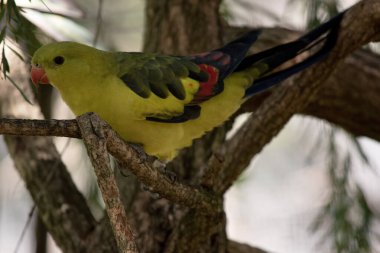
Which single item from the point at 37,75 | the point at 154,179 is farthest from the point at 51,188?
the point at 154,179

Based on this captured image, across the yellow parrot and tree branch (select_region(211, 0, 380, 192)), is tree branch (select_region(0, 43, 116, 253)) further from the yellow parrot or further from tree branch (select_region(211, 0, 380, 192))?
tree branch (select_region(211, 0, 380, 192))

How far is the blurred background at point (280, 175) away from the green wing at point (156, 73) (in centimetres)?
28

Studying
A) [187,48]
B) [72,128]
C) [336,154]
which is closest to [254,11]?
[187,48]

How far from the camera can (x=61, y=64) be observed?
232cm

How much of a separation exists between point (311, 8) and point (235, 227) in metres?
1.97

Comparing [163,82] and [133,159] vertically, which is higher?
[163,82]

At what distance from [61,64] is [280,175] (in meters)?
2.52

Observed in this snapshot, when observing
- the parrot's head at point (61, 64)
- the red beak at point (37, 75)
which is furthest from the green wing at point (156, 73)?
the red beak at point (37, 75)

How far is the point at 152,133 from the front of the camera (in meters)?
2.40

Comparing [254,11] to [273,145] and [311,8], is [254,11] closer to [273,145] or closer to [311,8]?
[311,8]

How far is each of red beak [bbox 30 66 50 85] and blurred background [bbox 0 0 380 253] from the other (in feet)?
0.95

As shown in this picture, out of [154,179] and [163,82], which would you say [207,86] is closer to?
[163,82]

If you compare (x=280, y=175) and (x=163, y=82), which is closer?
(x=163, y=82)

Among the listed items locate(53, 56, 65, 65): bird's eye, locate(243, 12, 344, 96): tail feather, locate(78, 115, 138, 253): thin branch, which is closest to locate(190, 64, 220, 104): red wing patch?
locate(243, 12, 344, 96): tail feather
